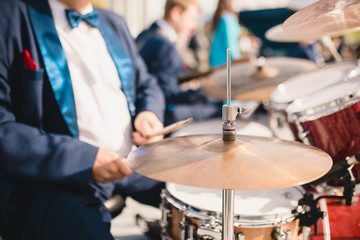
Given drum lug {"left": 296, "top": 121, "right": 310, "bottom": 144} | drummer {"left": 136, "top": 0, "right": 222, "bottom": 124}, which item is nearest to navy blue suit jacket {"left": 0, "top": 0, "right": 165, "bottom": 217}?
drum lug {"left": 296, "top": 121, "right": 310, "bottom": 144}

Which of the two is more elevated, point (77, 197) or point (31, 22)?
point (31, 22)

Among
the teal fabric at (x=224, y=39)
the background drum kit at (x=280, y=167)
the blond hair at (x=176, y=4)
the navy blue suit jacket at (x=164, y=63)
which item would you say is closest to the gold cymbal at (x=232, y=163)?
the background drum kit at (x=280, y=167)

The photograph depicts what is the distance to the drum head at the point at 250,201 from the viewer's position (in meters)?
1.00

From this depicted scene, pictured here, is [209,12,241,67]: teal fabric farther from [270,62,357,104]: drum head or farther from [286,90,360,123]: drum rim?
[286,90,360,123]: drum rim

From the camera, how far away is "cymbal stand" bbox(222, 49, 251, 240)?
85cm

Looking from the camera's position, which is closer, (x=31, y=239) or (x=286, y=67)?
(x=31, y=239)

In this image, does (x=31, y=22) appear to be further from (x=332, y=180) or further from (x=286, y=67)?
(x=286, y=67)

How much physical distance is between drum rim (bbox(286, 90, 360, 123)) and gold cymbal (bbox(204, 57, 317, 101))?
2.25 ft

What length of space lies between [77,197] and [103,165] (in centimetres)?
14

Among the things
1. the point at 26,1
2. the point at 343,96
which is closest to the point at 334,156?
the point at 343,96

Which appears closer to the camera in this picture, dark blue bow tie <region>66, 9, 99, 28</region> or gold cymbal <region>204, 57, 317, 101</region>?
dark blue bow tie <region>66, 9, 99, 28</region>

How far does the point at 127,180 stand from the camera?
4.30ft

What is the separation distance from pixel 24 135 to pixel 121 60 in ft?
1.65

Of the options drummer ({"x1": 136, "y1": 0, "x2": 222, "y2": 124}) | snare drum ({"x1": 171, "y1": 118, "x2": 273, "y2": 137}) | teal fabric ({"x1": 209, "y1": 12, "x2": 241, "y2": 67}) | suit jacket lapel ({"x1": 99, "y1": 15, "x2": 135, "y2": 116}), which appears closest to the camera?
suit jacket lapel ({"x1": 99, "y1": 15, "x2": 135, "y2": 116})
